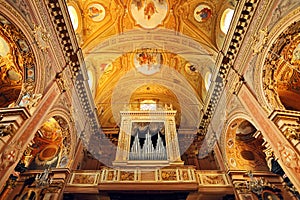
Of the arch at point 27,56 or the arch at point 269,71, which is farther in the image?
the arch at point 269,71

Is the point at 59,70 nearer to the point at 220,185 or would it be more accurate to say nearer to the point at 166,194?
the point at 166,194

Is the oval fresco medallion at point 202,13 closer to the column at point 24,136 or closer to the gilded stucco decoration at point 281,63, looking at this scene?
the gilded stucco decoration at point 281,63

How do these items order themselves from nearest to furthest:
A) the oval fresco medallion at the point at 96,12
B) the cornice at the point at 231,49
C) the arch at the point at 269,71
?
1. the arch at the point at 269,71
2. the cornice at the point at 231,49
3. the oval fresco medallion at the point at 96,12

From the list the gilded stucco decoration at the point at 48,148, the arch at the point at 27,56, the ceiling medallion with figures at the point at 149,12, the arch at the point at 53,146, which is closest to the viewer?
the arch at the point at 27,56

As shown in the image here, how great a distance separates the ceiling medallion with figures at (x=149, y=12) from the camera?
10.5 m

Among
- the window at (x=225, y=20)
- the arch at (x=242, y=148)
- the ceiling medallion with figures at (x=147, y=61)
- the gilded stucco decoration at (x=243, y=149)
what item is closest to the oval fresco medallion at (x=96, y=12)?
the ceiling medallion with figures at (x=147, y=61)

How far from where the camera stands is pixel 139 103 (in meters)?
14.3

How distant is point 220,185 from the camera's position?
27.7 feet

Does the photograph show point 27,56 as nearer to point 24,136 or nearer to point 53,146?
point 24,136

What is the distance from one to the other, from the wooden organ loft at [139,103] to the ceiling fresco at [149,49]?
0.07m

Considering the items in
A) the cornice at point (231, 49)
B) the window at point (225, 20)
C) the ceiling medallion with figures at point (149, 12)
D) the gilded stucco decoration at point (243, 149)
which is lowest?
the gilded stucco decoration at point (243, 149)

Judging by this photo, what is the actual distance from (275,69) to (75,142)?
8837mm

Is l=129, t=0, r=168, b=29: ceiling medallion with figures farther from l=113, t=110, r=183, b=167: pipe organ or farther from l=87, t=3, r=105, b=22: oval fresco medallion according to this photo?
l=113, t=110, r=183, b=167: pipe organ

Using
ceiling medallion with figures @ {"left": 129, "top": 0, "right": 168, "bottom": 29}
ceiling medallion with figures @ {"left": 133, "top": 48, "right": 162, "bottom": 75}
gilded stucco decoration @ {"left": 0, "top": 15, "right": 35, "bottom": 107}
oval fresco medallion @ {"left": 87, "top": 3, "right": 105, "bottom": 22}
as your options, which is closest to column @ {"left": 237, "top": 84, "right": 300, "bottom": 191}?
ceiling medallion with figures @ {"left": 129, "top": 0, "right": 168, "bottom": 29}
